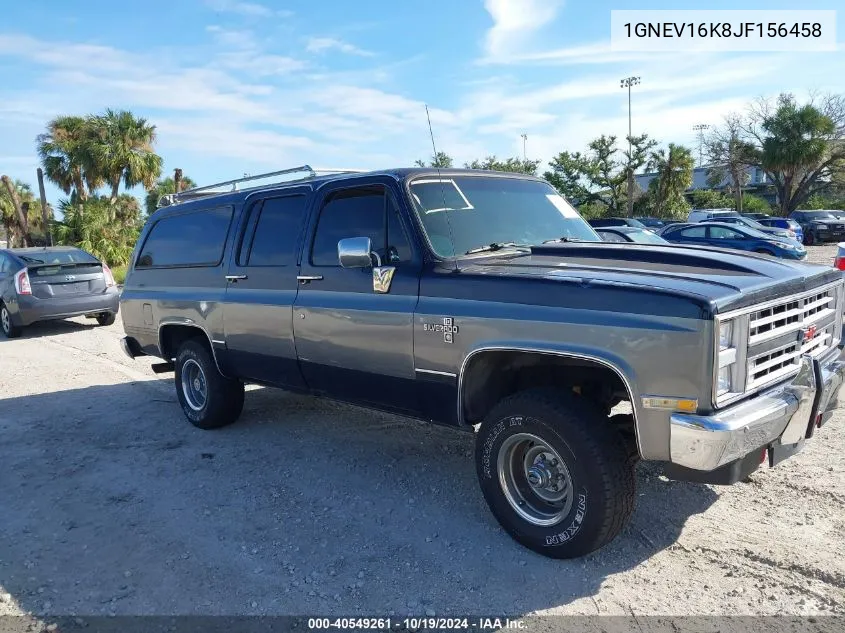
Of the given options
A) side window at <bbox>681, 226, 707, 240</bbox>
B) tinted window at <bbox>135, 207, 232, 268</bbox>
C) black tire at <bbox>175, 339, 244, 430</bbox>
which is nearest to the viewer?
tinted window at <bbox>135, 207, 232, 268</bbox>

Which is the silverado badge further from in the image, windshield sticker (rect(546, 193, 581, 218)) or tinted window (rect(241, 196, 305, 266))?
windshield sticker (rect(546, 193, 581, 218))

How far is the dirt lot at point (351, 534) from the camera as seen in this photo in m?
3.22

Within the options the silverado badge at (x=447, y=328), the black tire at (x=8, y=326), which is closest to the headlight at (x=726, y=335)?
the silverado badge at (x=447, y=328)

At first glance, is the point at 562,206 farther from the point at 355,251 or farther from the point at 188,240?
the point at 188,240

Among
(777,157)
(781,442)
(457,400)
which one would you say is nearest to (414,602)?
(457,400)

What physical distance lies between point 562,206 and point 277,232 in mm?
2180

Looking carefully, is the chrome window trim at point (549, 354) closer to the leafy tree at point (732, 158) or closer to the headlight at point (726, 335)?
the headlight at point (726, 335)

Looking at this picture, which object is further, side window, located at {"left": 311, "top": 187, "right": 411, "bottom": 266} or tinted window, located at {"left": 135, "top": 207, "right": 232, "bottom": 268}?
tinted window, located at {"left": 135, "top": 207, "right": 232, "bottom": 268}

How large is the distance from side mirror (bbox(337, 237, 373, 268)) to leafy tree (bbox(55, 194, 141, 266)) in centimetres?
2132

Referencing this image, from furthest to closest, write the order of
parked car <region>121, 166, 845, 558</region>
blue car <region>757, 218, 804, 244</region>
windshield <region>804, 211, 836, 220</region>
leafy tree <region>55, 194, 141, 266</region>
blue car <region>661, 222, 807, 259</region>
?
1. windshield <region>804, 211, 836, 220</region>
2. blue car <region>757, 218, 804, 244</region>
3. leafy tree <region>55, 194, 141, 266</region>
4. blue car <region>661, 222, 807, 259</region>
5. parked car <region>121, 166, 845, 558</region>

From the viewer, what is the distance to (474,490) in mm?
4453

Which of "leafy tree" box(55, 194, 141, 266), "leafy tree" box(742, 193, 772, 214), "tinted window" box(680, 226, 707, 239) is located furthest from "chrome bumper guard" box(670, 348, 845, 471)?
"leafy tree" box(742, 193, 772, 214)

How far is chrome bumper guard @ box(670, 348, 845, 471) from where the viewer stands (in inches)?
113

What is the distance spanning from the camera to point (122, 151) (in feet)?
91.5
